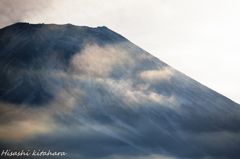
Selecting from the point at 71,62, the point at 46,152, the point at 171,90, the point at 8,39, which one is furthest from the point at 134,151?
the point at 8,39

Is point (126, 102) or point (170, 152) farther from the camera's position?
point (126, 102)

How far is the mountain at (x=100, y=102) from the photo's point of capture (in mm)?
65062

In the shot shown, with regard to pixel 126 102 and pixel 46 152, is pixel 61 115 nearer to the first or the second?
pixel 46 152

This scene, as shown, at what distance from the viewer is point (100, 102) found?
3391 inches

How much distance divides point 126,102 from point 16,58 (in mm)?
55565

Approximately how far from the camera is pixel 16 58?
97375mm

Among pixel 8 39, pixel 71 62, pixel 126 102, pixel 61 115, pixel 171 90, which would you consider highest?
pixel 8 39

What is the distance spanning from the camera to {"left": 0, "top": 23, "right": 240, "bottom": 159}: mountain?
6506 cm

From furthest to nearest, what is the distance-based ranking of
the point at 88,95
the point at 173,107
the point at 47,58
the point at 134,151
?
the point at 47,58 → the point at 173,107 → the point at 88,95 → the point at 134,151

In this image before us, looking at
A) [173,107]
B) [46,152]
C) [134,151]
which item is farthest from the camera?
[173,107]

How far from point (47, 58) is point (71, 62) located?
11.6 metres

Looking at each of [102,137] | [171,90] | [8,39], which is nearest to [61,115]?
[102,137]

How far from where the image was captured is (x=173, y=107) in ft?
307

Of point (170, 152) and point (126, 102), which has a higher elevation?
point (126, 102)
